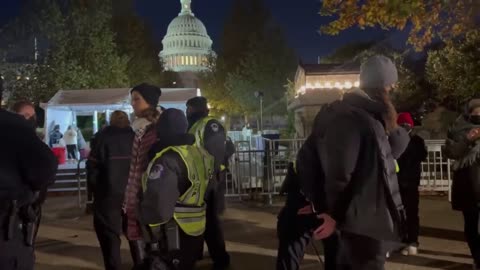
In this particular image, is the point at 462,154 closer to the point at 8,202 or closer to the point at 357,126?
the point at 357,126

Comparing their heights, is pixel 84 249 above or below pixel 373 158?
below

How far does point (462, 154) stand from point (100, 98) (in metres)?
17.2

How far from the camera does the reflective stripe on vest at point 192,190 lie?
3.75m

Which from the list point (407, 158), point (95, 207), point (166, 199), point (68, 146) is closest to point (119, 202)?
point (95, 207)

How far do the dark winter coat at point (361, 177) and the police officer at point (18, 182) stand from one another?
157 cm

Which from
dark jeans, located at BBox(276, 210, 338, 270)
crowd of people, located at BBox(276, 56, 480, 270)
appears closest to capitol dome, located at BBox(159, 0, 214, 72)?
dark jeans, located at BBox(276, 210, 338, 270)

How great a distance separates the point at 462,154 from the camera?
5578mm

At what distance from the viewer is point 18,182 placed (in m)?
3.01

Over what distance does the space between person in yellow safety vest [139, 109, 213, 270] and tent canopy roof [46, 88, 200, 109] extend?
16380mm

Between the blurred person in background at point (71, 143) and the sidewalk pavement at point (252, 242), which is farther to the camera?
the blurred person in background at point (71, 143)

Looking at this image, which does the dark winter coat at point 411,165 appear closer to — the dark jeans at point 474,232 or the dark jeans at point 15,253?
the dark jeans at point 474,232

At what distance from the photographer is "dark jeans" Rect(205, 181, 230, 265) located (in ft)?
20.0

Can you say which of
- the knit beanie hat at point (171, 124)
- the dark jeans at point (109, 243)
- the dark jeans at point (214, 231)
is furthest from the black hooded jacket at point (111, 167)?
the knit beanie hat at point (171, 124)

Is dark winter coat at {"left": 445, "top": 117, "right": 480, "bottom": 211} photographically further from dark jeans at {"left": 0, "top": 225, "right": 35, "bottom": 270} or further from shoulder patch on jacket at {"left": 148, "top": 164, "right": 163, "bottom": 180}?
dark jeans at {"left": 0, "top": 225, "right": 35, "bottom": 270}
